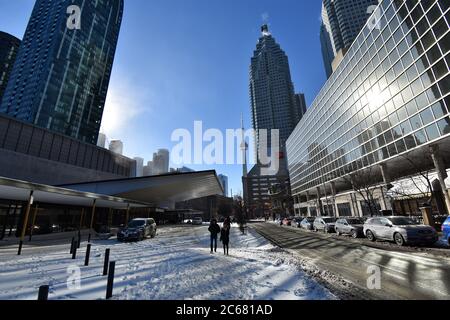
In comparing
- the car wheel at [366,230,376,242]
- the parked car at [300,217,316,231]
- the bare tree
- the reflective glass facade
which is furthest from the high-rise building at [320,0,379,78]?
the car wheel at [366,230,376,242]

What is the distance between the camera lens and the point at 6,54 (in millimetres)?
126062

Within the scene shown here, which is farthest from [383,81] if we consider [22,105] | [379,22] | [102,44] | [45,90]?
[102,44]

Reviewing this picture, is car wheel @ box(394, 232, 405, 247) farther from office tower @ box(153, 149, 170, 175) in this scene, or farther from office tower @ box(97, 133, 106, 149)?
office tower @ box(97, 133, 106, 149)

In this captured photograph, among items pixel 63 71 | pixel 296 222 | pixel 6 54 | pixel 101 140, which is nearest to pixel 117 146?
pixel 101 140

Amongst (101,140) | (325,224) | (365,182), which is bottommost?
(325,224)

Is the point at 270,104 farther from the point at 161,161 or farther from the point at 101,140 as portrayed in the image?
the point at 101,140

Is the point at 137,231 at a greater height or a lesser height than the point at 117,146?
lesser

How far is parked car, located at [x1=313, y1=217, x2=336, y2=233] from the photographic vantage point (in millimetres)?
23281

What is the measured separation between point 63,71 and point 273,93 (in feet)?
453

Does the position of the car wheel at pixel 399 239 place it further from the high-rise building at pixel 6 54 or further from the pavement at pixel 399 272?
the high-rise building at pixel 6 54

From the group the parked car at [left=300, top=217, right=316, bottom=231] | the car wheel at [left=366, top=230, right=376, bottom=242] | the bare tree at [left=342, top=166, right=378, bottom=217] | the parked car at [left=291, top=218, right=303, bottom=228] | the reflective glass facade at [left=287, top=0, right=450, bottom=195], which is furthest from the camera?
the parked car at [left=291, top=218, right=303, bottom=228]

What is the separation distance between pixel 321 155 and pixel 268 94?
135m

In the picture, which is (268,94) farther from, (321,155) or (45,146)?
(45,146)

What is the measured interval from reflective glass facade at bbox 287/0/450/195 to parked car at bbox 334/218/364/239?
1382 cm
